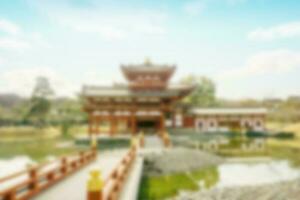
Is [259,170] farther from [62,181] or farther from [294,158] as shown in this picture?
[62,181]

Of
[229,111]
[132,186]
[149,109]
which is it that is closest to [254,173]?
[132,186]

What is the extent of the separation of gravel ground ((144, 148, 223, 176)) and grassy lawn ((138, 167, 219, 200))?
832mm

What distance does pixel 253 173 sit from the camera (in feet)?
68.4

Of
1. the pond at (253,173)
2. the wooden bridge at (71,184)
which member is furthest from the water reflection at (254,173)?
the wooden bridge at (71,184)

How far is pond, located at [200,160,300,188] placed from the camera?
18.2 meters

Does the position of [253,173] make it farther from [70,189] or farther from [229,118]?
[229,118]

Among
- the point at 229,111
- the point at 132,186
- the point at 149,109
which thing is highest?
the point at 149,109

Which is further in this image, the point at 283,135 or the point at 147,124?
the point at 283,135

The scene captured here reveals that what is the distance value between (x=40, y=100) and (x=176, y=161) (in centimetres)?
3712

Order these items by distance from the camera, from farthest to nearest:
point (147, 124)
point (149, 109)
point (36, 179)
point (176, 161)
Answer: point (147, 124), point (149, 109), point (176, 161), point (36, 179)

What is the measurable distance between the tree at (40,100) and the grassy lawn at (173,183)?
38108 millimetres

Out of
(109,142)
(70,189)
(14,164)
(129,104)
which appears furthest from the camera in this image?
(129,104)

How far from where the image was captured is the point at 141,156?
2172 centimetres

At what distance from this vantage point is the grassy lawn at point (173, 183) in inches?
629
